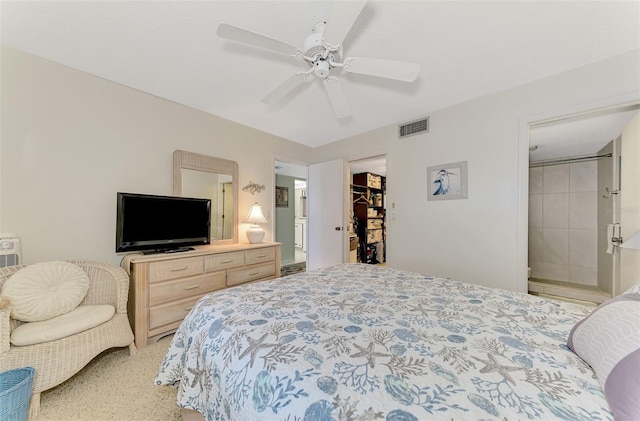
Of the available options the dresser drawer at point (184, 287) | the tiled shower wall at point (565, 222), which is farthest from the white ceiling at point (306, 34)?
the tiled shower wall at point (565, 222)

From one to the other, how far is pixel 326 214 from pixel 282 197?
2043 mm

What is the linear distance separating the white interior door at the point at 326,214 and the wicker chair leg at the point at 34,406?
306cm

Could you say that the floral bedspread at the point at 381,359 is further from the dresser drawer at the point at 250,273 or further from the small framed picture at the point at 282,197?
the small framed picture at the point at 282,197

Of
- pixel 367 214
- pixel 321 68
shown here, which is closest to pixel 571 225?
pixel 367 214

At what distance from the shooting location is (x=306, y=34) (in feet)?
5.55

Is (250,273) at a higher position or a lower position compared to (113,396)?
higher

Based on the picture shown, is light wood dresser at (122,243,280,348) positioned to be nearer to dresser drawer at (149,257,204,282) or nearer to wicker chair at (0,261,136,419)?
dresser drawer at (149,257,204,282)

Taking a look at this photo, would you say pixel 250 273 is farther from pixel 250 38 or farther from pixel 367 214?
pixel 367 214

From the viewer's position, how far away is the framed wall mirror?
2762 millimetres

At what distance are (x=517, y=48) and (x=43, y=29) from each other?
11.1 feet

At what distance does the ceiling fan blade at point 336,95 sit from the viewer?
1745 mm

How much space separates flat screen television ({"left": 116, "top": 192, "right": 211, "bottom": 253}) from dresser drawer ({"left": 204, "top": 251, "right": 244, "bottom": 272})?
1.11 ft

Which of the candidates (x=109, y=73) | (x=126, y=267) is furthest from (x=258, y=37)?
(x=126, y=267)

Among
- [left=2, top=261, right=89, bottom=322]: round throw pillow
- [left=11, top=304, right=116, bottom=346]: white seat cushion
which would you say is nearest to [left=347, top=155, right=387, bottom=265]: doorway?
[left=11, top=304, right=116, bottom=346]: white seat cushion
